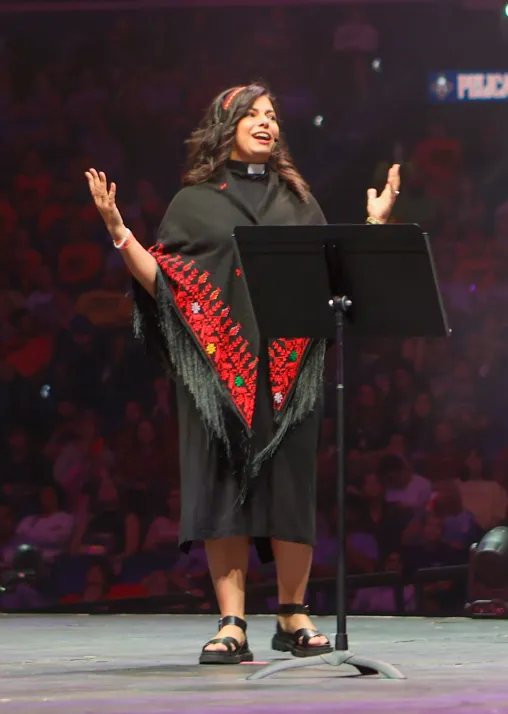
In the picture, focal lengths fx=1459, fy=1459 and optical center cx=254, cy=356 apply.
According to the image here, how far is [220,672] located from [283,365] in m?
0.87

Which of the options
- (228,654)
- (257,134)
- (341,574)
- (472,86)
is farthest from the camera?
(472,86)

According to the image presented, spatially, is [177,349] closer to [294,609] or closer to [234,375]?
[234,375]

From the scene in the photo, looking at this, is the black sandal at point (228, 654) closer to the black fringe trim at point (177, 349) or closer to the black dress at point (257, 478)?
the black dress at point (257, 478)

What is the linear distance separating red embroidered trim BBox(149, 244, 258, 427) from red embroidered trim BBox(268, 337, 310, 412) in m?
0.06

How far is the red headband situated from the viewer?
13.3 ft

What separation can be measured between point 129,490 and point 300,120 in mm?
1583

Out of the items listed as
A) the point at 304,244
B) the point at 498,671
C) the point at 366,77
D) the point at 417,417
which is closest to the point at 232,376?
the point at 304,244

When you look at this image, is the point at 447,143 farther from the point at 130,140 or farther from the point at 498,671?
the point at 498,671

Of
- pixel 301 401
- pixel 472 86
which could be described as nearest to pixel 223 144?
pixel 301 401

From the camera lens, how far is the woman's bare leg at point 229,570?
→ 3.92 metres

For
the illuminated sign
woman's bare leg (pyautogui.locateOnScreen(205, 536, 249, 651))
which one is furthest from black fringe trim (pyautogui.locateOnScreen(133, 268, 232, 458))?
the illuminated sign

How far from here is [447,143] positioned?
5.53m

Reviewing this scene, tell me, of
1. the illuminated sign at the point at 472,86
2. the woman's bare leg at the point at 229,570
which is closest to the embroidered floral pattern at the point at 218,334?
the woman's bare leg at the point at 229,570

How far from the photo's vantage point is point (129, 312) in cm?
575
